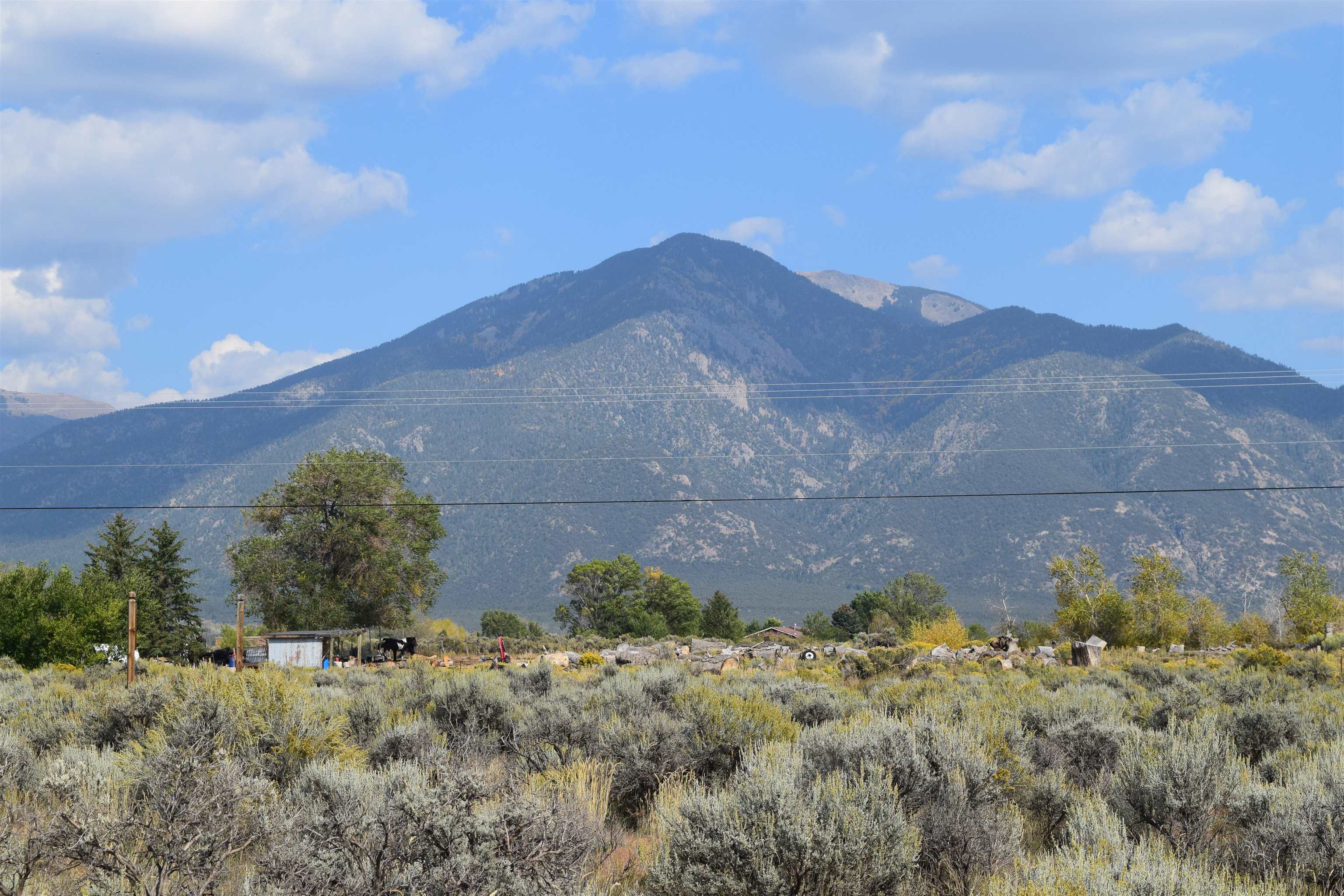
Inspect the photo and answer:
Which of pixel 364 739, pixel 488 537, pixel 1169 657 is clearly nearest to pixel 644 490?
pixel 488 537

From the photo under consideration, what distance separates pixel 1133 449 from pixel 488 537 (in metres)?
97.5

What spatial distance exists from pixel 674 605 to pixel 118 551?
146 ft

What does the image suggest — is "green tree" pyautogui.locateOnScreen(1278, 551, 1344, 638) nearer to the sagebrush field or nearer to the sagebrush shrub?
the sagebrush field

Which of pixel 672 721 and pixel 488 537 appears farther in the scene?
pixel 488 537

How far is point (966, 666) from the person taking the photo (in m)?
30.4

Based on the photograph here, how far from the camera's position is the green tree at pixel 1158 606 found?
52.1 m

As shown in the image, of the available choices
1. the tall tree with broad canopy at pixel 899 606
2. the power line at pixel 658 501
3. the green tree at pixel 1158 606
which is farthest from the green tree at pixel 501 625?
the green tree at pixel 1158 606

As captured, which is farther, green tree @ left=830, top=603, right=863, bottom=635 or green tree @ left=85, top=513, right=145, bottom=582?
green tree @ left=830, top=603, right=863, bottom=635

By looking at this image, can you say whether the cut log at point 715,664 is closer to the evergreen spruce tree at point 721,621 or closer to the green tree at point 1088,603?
the green tree at point 1088,603

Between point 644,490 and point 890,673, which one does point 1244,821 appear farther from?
point 644,490

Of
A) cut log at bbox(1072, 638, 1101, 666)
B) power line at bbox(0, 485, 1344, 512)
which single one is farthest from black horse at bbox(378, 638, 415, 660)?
cut log at bbox(1072, 638, 1101, 666)

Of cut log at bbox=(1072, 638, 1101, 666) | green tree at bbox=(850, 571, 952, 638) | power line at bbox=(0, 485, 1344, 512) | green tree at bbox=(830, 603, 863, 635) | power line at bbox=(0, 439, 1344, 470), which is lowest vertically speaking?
green tree at bbox=(830, 603, 863, 635)

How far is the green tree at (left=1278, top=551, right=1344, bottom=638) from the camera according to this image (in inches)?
2071

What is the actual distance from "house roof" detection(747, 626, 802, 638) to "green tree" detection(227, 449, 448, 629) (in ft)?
88.8
